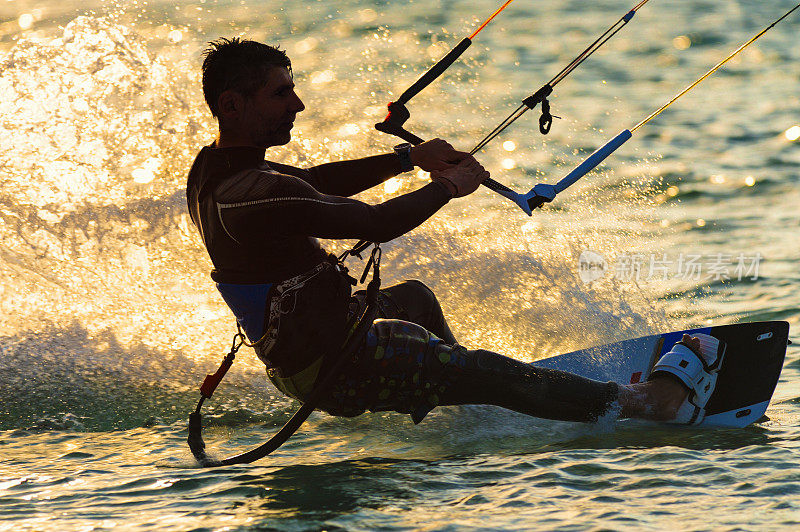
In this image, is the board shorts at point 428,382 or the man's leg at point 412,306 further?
the man's leg at point 412,306

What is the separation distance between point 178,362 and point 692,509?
3.23 metres

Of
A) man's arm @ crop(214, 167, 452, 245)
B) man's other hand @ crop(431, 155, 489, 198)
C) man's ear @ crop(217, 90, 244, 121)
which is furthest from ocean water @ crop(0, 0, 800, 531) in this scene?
man's ear @ crop(217, 90, 244, 121)

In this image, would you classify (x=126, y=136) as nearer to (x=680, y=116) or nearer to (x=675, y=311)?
(x=675, y=311)

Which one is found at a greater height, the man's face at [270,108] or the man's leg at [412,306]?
the man's face at [270,108]

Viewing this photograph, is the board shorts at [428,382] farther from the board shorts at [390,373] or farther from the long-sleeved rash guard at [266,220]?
the long-sleeved rash guard at [266,220]

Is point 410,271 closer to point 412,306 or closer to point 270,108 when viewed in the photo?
point 412,306

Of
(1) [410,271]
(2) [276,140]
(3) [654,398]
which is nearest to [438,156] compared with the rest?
(2) [276,140]

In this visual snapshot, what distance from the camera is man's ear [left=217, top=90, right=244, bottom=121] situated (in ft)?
13.4

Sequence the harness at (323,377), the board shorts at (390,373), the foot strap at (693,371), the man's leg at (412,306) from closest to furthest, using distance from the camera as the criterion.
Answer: the harness at (323,377) → the board shorts at (390,373) → the man's leg at (412,306) → the foot strap at (693,371)

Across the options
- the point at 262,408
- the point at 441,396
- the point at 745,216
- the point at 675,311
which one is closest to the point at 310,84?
the point at 745,216

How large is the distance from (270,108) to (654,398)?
2.29 metres

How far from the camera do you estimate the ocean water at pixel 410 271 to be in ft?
13.5

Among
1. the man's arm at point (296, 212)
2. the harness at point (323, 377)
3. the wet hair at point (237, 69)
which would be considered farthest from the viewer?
the harness at point (323, 377)

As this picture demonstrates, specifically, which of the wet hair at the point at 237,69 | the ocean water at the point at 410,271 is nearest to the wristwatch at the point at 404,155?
the wet hair at the point at 237,69
